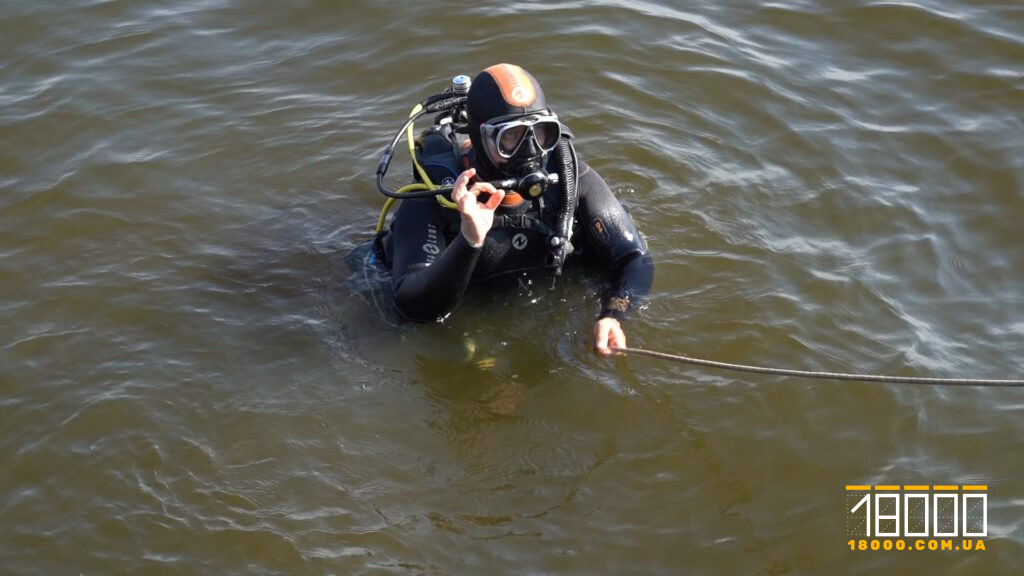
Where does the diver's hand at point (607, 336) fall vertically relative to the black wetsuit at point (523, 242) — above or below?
below

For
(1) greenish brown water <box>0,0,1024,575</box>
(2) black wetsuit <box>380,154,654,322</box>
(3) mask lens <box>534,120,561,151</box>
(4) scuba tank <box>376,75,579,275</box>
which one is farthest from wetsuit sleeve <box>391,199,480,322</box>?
(3) mask lens <box>534,120,561,151</box>

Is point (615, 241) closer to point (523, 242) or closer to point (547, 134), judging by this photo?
point (523, 242)

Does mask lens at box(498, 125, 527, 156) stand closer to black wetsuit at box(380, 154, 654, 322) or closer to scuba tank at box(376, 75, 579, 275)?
scuba tank at box(376, 75, 579, 275)

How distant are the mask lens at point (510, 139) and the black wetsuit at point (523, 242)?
0.41 m

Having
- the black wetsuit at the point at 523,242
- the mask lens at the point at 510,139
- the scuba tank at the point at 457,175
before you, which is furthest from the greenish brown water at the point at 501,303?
the mask lens at the point at 510,139

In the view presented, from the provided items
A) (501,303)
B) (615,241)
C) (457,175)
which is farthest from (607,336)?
(457,175)

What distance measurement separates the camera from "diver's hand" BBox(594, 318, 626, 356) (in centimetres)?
446

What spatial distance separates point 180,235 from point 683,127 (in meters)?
3.13

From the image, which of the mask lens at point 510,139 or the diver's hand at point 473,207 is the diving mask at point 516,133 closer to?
the mask lens at point 510,139

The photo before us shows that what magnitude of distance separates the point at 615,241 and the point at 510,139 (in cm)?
79

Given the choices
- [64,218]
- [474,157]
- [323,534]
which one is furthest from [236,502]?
[64,218]

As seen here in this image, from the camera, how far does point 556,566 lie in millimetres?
3908

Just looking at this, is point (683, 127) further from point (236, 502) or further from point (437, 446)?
point (236, 502)

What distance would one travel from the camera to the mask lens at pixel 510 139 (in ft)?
14.4
